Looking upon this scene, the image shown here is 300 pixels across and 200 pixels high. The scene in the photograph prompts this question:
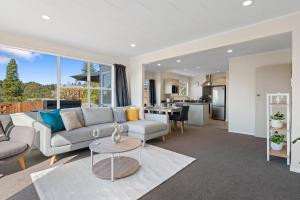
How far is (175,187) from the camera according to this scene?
6.66 ft

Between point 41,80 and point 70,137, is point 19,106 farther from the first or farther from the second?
point 70,137

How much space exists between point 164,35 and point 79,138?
9.32 ft

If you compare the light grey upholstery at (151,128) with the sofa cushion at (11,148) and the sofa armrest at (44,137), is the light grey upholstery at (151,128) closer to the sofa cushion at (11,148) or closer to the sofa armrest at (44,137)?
the sofa armrest at (44,137)

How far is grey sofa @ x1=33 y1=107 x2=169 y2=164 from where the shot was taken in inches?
109

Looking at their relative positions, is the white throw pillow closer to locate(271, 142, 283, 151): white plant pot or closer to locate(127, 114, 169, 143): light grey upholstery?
locate(127, 114, 169, 143): light grey upholstery

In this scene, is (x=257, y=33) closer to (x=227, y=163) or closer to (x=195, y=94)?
(x=227, y=163)

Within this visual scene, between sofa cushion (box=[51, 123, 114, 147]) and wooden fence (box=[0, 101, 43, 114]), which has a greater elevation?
wooden fence (box=[0, 101, 43, 114])

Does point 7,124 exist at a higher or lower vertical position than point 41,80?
lower

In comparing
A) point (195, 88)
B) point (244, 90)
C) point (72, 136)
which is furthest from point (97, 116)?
point (195, 88)

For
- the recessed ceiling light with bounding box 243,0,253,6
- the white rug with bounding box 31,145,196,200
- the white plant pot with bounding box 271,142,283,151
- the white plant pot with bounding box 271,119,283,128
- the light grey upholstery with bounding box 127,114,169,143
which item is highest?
the recessed ceiling light with bounding box 243,0,253,6

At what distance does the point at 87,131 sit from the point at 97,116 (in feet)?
2.45

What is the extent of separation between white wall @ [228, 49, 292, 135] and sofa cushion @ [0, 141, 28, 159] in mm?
5392

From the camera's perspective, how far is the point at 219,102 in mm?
7871

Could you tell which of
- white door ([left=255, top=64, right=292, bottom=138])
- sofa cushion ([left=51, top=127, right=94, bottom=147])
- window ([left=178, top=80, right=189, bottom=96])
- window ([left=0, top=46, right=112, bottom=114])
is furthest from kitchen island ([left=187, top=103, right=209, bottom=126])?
sofa cushion ([left=51, top=127, right=94, bottom=147])
